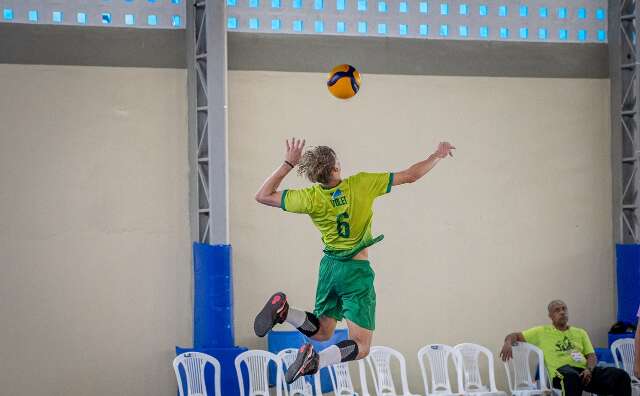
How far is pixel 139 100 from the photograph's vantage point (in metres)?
11.2

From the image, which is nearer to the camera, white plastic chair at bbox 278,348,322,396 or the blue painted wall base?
white plastic chair at bbox 278,348,322,396

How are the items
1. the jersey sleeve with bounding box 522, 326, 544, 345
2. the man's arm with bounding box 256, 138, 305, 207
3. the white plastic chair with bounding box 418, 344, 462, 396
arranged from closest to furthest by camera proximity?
the man's arm with bounding box 256, 138, 305, 207 → the jersey sleeve with bounding box 522, 326, 544, 345 → the white plastic chair with bounding box 418, 344, 462, 396

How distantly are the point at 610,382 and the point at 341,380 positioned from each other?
2732mm

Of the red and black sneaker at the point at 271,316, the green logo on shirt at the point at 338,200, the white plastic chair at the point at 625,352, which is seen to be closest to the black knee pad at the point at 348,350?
the red and black sneaker at the point at 271,316

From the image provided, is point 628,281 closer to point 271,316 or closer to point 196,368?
point 196,368

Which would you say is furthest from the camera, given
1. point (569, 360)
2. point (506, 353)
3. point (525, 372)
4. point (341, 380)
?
point (525, 372)

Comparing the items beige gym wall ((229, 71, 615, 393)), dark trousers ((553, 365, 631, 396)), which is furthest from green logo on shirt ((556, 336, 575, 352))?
beige gym wall ((229, 71, 615, 393))

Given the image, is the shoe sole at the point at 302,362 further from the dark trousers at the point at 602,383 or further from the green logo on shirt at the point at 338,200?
the dark trousers at the point at 602,383

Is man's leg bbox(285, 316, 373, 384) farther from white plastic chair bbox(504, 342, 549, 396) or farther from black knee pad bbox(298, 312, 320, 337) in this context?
white plastic chair bbox(504, 342, 549, 396)

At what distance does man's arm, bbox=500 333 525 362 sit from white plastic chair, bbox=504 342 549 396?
0.07m

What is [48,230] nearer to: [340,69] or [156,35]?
[156,35]

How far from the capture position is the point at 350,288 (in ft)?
21.8

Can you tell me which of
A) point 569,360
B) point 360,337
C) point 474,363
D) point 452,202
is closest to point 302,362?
point 360,337

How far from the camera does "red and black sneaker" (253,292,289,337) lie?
21.0ft
